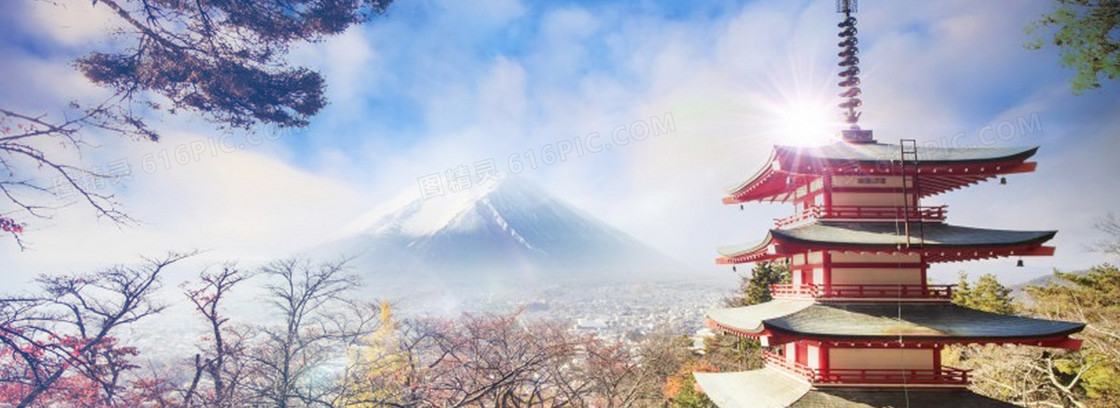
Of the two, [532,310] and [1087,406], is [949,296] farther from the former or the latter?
[532,310]

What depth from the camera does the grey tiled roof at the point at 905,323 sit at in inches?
353

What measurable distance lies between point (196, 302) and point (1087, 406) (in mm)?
27788

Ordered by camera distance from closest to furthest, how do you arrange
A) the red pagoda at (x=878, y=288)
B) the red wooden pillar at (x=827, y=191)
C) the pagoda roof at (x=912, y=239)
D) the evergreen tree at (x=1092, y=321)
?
the red pagoda at (x=878, y=288)
the pagoda roof at (x=912, y=239)
the red wooden pillar at (x=827, y=191)
the evergreen tree at (x=1092, y=321)

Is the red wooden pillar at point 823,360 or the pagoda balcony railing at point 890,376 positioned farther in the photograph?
the red wooden pillar at point 823,360

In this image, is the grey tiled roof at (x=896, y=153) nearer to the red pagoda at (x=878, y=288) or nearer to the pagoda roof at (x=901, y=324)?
the red pagoda at (x=878, y=288)

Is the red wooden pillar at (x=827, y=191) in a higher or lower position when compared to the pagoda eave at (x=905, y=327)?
higher

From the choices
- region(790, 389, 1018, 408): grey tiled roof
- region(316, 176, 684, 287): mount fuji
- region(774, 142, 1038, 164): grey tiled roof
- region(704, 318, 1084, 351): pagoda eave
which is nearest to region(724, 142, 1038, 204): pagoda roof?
region(774, 142, 1038, 164): grey tiled roof

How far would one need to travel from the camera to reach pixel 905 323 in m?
9.39

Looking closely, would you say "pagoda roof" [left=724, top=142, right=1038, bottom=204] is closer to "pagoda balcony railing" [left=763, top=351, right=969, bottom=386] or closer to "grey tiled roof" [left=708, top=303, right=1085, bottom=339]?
"grey tiled roof" [left=708, top=303, right=1085, bottom=339]

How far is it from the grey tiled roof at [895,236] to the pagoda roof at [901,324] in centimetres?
132

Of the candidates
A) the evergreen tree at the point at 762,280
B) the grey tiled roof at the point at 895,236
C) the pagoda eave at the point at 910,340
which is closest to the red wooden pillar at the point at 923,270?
the grey tiled roof at the point at 895,236

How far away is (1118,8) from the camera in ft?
23.4

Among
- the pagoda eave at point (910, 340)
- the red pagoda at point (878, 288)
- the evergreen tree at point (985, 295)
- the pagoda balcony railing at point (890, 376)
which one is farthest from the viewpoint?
the evergreen tree at point (985, 295)

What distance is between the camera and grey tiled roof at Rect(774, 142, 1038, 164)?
32.2 feet
